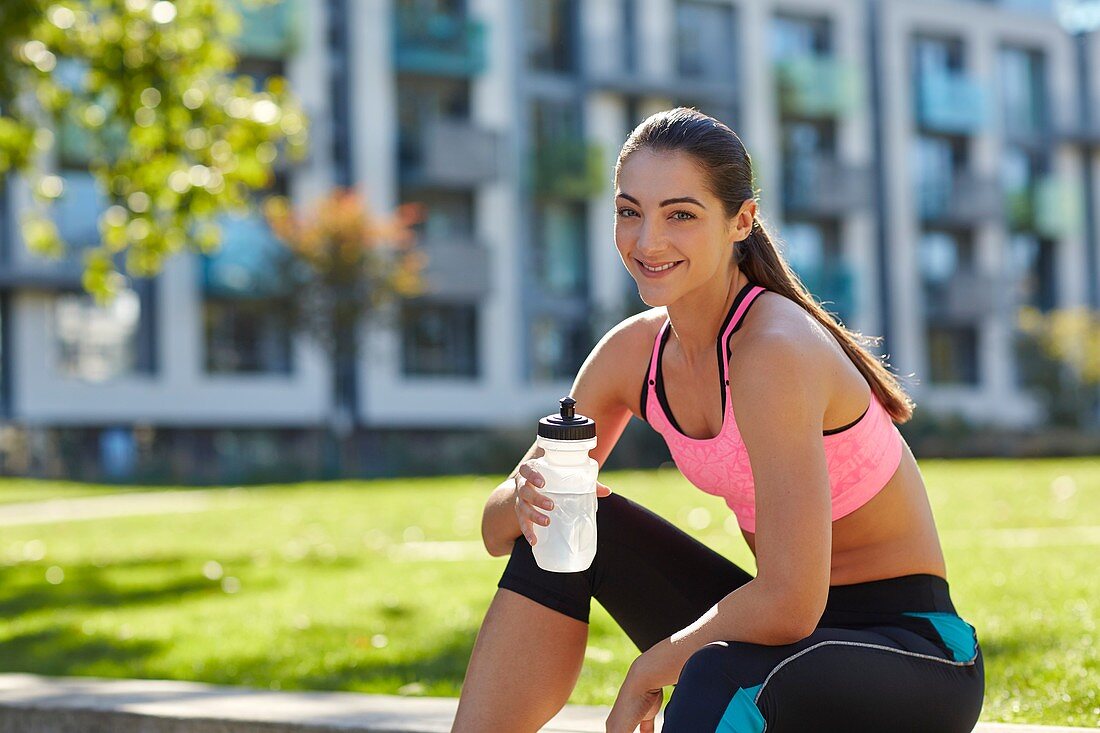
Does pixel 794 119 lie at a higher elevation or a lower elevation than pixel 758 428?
higher

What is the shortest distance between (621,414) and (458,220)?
1194 inches

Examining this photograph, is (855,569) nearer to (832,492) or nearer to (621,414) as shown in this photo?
(832,492)

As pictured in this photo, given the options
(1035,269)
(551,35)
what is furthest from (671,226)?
(1035,269)

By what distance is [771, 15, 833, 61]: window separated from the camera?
1519 inches

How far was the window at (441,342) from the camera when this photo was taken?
32.8 metres

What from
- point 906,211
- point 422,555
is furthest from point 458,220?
point 422,555

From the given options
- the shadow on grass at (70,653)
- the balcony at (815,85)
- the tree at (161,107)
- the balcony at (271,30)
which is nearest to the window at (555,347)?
the balcony at (271,30)

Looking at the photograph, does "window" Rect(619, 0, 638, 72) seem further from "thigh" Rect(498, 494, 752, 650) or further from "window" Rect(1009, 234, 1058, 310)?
"thigh" Rect(498, 494, 752, 650)

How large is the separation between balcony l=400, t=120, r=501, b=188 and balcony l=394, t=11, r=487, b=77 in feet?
4.65

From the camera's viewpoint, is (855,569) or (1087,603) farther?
(1087,603)

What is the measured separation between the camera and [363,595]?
7742 mm

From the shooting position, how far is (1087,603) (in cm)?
611

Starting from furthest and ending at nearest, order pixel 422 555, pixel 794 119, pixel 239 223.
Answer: pixel 794 119 → pixel 239 223 → pixel 422 555

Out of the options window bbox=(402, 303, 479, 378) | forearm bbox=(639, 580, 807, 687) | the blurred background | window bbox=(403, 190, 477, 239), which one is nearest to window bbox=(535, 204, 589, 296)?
the blurred background
